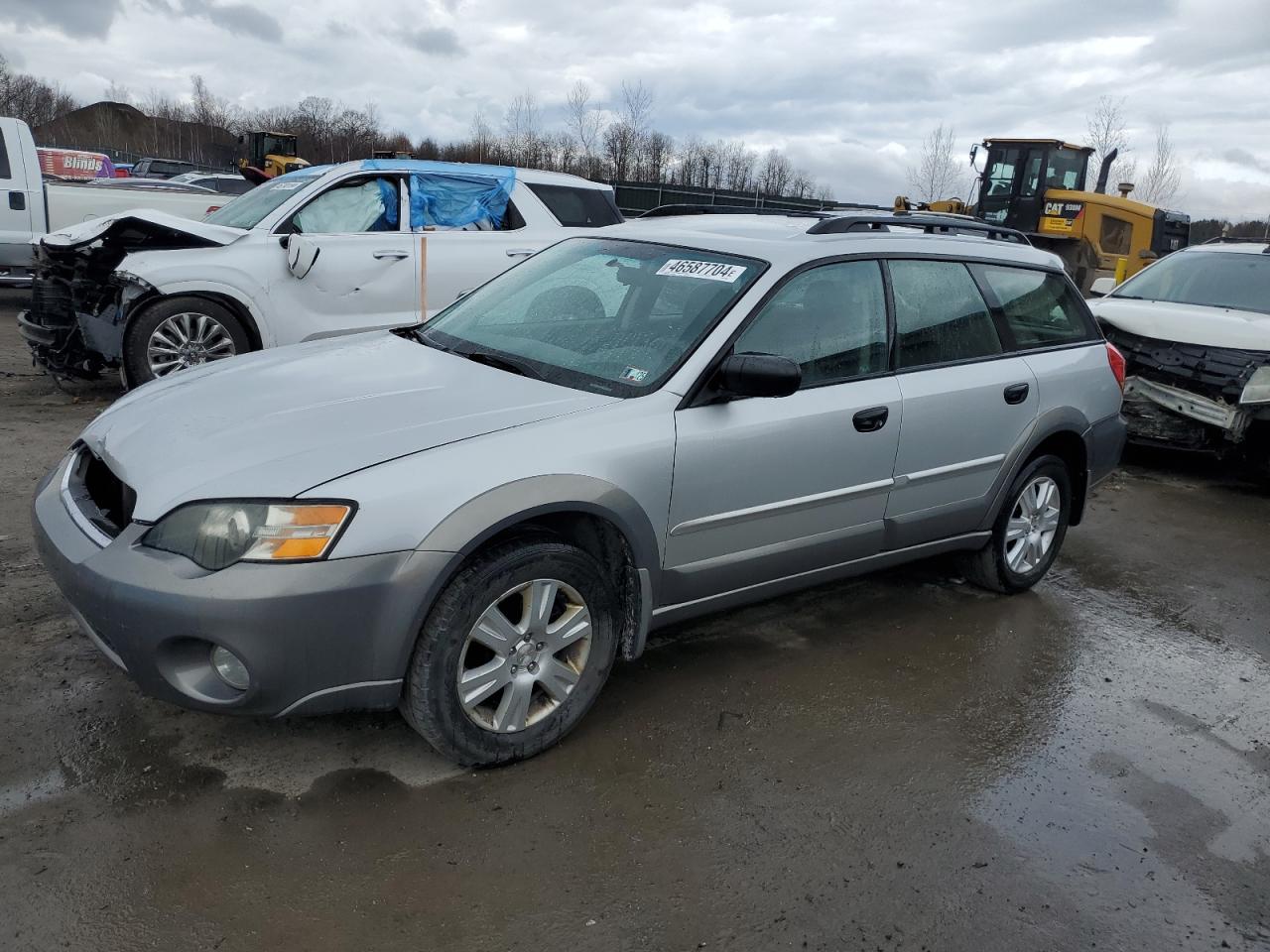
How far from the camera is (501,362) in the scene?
3549mm

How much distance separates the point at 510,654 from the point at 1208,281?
7.67 meters

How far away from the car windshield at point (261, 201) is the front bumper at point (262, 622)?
521 cm

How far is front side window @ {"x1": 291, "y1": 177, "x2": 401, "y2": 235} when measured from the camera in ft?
23.7

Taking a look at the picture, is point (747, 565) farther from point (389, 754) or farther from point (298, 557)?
point (298, 557)

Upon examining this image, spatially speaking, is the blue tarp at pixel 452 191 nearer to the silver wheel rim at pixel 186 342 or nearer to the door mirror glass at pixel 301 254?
the door mirror glass at pixel 301 254

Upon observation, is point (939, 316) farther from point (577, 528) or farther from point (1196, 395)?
point (1196, 395)

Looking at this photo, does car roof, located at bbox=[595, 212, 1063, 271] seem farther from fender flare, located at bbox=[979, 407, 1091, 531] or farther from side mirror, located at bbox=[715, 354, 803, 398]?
fender flare, located at bbox=[979, 407, 1091, 531]

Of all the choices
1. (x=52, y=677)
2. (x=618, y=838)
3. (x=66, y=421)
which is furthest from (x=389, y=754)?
(x=66, y=421)

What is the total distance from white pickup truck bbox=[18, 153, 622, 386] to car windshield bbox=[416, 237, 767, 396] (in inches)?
100

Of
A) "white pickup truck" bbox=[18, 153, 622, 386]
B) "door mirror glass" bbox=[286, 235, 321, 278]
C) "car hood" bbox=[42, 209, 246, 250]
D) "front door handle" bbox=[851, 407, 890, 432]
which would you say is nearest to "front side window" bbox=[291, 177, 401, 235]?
"white pickup truck" bbox=[18, 153, 622, 386]

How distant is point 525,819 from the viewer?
2828 millimetres

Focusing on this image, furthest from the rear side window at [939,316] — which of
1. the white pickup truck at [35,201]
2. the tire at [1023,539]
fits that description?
the white pickup truck at [35,201]

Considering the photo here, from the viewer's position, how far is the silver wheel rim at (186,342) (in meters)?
6.81

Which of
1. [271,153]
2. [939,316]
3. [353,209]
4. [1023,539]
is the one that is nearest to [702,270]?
[939,316]
